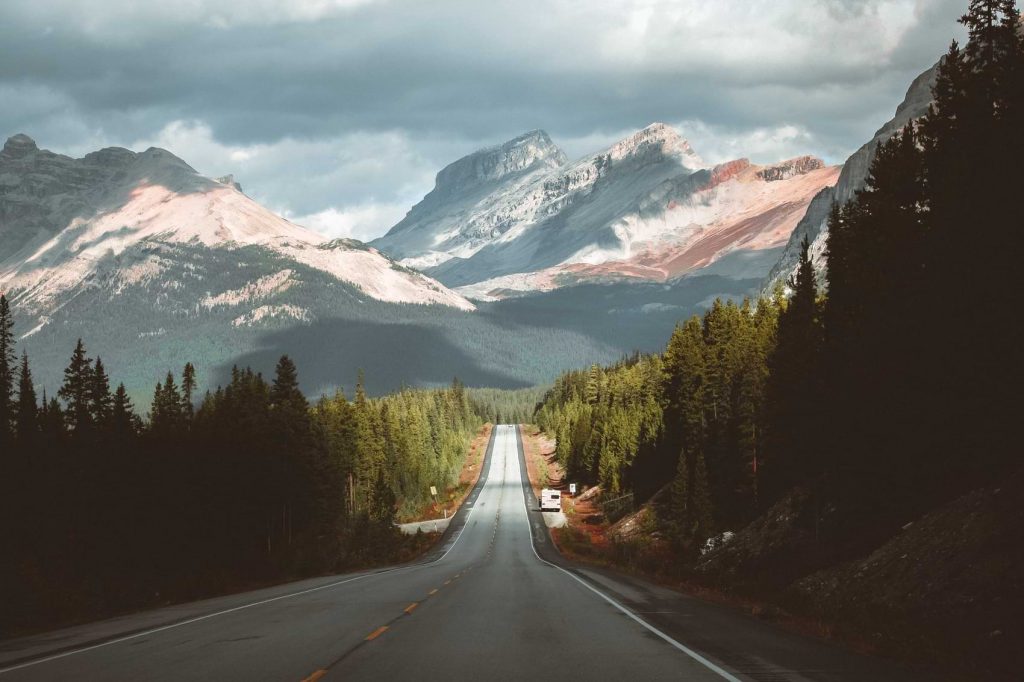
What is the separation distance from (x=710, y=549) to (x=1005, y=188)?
28699 mm

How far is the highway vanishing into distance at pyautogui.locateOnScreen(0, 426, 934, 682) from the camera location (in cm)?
1327

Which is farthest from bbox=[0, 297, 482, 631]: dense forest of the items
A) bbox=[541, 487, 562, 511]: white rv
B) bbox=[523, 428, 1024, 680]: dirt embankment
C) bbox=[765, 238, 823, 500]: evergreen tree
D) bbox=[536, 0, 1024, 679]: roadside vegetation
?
bbox=[541, 487, 562, 511]: white rv

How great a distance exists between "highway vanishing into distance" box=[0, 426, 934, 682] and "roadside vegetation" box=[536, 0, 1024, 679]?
2.49 meters

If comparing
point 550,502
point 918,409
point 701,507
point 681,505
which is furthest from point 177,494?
point 550,502

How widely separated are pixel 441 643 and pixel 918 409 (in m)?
17.0

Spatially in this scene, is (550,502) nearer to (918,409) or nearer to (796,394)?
(796,394)

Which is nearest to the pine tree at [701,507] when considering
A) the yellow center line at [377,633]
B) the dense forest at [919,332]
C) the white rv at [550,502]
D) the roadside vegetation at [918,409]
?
the dense forest at [919,332]

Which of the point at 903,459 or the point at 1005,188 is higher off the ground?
the point at 1005,188

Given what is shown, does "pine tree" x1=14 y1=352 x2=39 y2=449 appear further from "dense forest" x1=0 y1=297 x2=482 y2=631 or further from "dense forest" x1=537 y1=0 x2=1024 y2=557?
"dense forest" x1=537 y1=0 x2=1024 y2=557

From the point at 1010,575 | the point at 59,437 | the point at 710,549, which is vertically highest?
the point at 59,437

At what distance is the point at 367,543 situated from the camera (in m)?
65.6

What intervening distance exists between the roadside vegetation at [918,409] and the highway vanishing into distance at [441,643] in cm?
249

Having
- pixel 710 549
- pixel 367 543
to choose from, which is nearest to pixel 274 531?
pixel 367 543

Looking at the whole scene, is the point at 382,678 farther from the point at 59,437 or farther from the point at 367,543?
the point at 59,437
